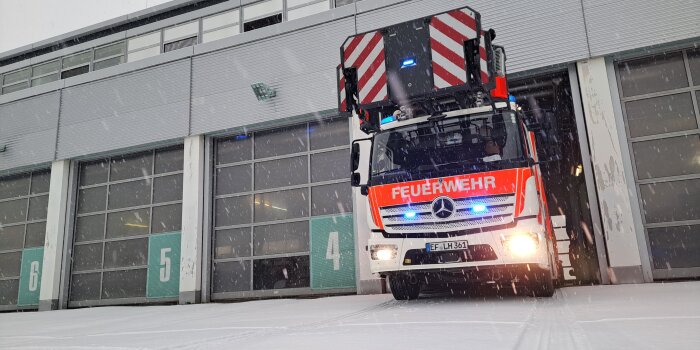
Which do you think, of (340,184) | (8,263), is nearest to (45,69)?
(8,263)

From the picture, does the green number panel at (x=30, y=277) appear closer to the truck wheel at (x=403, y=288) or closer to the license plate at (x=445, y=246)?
the truck wheel at (x=403, y=288)

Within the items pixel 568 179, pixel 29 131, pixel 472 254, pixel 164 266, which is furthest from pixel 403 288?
pixel 29 131

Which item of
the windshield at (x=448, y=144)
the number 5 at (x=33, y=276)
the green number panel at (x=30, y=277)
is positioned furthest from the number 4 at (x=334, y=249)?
the number 5 at (x=33, y=276)

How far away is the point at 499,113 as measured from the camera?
5648mm

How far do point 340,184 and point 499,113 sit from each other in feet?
17.5

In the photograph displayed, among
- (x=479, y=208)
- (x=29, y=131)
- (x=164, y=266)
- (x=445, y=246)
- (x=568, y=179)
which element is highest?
(x=29, y=131)

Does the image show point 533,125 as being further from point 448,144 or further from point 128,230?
point 128,230

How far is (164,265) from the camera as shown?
1135 cm

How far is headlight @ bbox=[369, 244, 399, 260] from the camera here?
5.48m

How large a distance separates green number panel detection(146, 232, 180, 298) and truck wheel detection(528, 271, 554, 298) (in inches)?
337

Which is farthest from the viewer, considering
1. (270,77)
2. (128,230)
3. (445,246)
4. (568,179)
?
(128,230)

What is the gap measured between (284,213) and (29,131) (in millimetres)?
8821

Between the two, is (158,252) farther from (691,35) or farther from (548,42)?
(691,35)

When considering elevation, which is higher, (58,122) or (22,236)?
(58,122)
